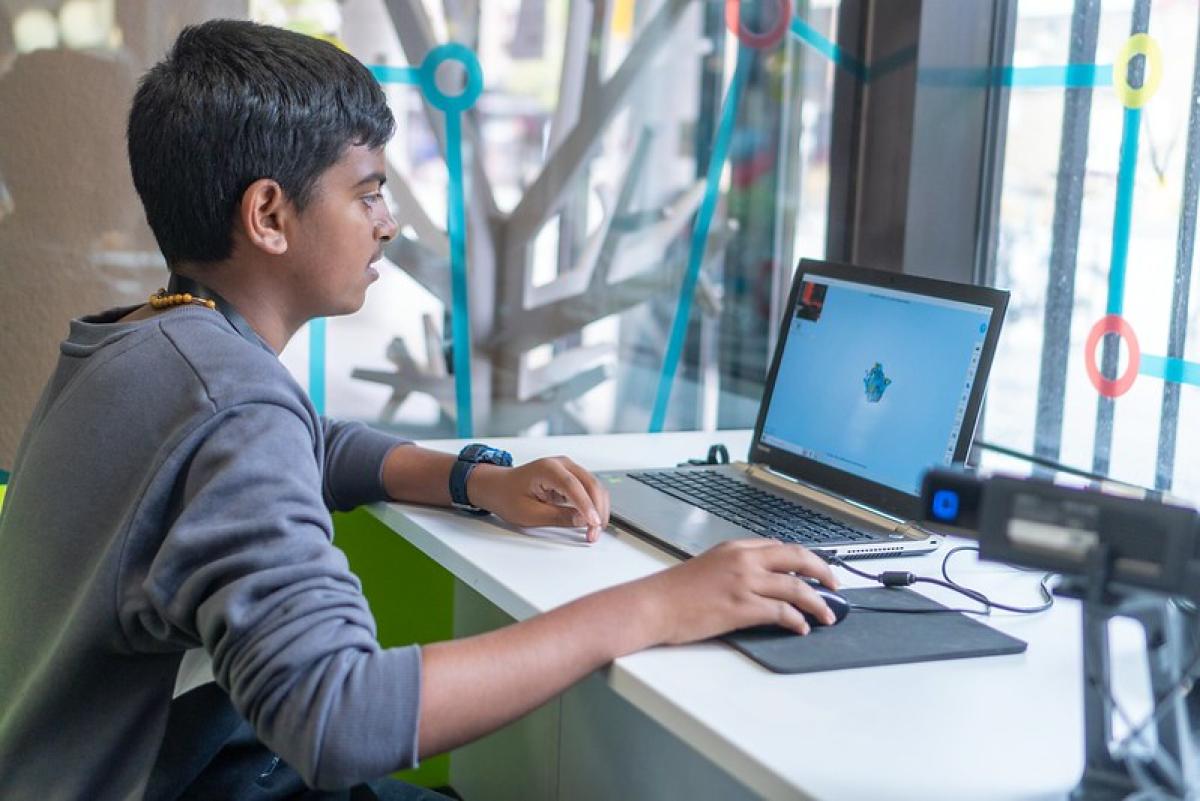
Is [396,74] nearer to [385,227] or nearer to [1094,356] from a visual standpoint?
[385,227]

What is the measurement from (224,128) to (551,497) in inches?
20.4

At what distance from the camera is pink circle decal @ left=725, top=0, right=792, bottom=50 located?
2.40 metres

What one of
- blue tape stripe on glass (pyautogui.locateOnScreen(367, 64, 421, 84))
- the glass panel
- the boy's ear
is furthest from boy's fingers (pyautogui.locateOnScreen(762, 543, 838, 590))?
blue tape stripe on glass (pyautogui.locateOnScreen(367, 64, 421, 84))

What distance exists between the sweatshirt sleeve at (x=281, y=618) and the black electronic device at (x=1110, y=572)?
0.41 meters

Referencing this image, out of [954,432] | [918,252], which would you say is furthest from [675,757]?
[918,252]

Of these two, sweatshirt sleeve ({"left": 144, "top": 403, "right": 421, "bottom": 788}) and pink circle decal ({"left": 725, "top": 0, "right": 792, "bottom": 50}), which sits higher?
pink circle decal ({"left": 725, "top": 0, "right": 792, "bottom": 50})

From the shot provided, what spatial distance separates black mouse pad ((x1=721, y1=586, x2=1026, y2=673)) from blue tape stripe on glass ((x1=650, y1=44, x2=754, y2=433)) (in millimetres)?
1268

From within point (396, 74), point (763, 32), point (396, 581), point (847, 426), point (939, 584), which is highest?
point (763, 32)

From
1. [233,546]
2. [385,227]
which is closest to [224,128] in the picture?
[385,227]

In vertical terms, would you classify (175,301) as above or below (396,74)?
below

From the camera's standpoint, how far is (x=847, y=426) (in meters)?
1.60

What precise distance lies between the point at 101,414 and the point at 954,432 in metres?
0.88

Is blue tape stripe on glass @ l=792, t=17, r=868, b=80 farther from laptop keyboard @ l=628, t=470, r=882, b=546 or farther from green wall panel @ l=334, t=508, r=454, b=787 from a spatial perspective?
green wall panel @ l=334, t=508, r=454, b=787

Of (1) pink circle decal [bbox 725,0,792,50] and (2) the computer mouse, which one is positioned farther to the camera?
(1) pink circle decal [bbox 725,0,792,50]
